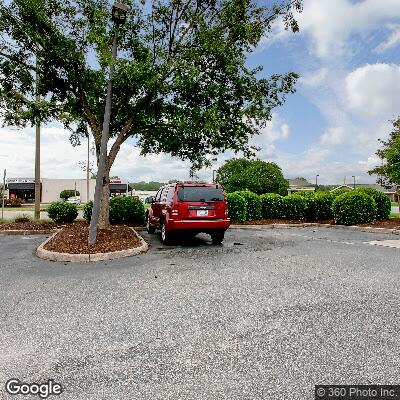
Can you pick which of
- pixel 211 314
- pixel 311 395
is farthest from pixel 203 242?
pixel 311 395

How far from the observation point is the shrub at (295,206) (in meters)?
19.9

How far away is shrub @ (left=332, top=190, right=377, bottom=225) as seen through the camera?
56.1 ft

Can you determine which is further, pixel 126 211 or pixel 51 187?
pixel 51 187

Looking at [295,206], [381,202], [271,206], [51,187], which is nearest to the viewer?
[381,202]

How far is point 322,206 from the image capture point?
2011cm

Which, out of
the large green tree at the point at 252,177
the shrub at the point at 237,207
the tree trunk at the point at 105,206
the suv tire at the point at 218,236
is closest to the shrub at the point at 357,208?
the shrub at the point at 237,207

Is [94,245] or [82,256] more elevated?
[94,245]

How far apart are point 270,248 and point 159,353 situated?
294 inches

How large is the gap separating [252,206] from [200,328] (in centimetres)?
1589

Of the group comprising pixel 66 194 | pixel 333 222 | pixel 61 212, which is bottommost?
pixel 333 222

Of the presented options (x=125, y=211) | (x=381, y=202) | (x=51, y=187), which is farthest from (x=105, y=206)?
(x=51, y=187)

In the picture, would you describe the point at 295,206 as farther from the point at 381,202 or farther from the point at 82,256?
the point at 82,256

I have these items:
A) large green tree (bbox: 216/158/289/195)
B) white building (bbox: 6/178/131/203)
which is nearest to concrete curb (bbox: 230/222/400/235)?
white building (bbox: 6/178/131/203)

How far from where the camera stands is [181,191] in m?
10.9
